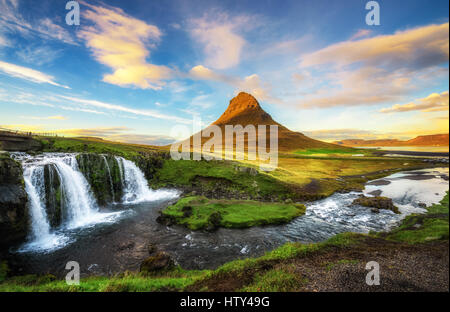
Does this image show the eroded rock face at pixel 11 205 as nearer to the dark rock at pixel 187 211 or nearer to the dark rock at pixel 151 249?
the dark rock at pixel 151 249

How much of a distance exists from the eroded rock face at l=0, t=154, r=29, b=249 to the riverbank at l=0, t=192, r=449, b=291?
18.2ft

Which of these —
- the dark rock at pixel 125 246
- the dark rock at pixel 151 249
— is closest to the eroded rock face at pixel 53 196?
the dark rock at pixel 125 246

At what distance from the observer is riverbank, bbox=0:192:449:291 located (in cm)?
718

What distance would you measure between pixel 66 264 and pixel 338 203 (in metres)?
36.7

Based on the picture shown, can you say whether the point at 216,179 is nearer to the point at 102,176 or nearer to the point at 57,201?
the point at 102,176

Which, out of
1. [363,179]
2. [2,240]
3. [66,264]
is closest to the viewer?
[66,264]

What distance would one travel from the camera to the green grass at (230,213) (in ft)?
72.8

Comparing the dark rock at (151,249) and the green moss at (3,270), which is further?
the dark rock at (151,249)

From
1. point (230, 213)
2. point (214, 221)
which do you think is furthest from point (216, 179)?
point (214, 221)

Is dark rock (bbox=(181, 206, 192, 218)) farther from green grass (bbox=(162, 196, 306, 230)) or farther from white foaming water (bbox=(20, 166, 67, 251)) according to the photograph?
white foaming water (bbox=(20, 166, 67, 251))

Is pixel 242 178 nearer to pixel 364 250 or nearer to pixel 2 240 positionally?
pixel 364 250

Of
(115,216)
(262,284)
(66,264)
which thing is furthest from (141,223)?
(262,284)

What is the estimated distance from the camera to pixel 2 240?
16922 mm

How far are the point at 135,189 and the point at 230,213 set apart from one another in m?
22.8
